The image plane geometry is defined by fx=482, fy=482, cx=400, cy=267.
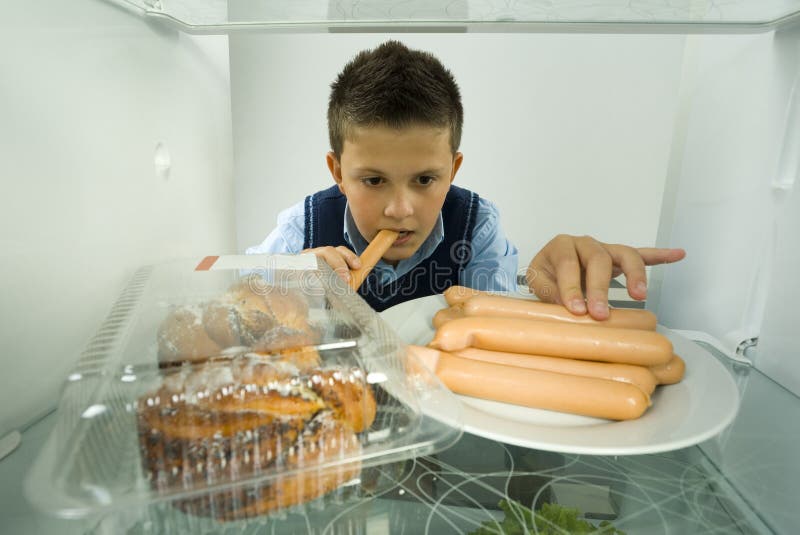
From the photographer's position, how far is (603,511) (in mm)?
558

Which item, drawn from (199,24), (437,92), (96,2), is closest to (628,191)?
(437,92)

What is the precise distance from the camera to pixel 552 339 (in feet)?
2.26

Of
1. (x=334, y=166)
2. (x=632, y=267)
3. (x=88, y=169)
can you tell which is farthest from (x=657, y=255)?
(x=88, y=169)

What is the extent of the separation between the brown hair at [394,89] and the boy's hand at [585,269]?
358mm

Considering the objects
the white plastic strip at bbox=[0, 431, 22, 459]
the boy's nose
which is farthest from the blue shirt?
the white plastic strip at bbox=[0, 431, 22, 459]

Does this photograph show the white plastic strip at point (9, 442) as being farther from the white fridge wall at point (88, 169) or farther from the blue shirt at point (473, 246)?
the blue shirt at point (473, 246)

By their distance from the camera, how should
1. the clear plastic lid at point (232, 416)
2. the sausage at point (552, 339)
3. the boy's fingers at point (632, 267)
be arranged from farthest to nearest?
the boy's fingers at point (632, 267)
the sausage at point (552, 339)
the clear plastic lid at point (232, 416)

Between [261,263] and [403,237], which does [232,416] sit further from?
[403,237]

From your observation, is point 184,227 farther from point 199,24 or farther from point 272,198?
point 199,24

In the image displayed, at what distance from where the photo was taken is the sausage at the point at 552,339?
67cm

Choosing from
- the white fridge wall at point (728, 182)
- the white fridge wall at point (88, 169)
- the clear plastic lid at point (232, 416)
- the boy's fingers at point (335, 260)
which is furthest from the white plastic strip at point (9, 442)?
the white fridge wall at point (728, 182)

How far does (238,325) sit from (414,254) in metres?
0.64

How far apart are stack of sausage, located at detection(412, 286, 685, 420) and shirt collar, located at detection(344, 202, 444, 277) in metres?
0.43

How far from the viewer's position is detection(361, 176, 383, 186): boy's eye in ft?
3.25
